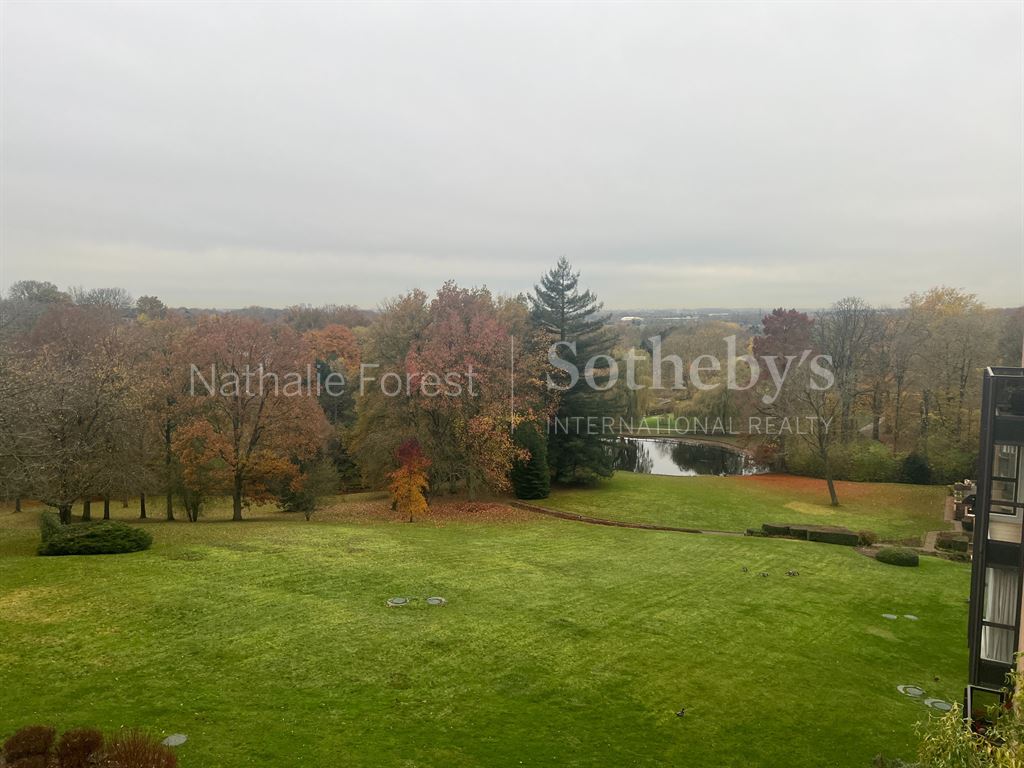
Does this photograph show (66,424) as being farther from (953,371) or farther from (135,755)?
(953,371)

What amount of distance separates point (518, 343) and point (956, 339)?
1036 inches

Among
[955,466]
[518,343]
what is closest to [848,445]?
[955,466]

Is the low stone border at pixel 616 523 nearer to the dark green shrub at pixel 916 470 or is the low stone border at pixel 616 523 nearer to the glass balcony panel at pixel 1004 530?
the glass balcony panel at pixel 1004 530

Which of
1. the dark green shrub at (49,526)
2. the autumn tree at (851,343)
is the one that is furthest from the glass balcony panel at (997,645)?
the autumn tree at (851,343)

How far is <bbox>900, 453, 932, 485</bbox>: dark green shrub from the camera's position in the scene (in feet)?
122

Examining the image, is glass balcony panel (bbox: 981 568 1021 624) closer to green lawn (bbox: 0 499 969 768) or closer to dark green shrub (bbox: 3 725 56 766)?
green lawn (bbox: 0 499 969 768)

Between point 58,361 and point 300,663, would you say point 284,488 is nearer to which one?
point 58,361

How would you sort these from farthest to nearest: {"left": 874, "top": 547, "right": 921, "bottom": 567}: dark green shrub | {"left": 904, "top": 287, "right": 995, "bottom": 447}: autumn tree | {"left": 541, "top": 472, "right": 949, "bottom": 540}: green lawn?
{"left": 904, "top": 287, "right": 995, "bottom": 447}: autumn tree, {"left": 541, "top": 472, "right": 949, "bottom": 540}: green lawn, {"left": 874, "top": 547, "right": 921, "bottom": 567}: dark green shrub

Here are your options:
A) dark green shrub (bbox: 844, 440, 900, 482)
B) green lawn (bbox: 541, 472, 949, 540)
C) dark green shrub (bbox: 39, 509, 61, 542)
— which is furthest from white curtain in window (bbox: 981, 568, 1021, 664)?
dark green shrub (bbox: 844, 440, 900, 482)

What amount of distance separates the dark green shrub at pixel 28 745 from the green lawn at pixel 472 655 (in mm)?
1455

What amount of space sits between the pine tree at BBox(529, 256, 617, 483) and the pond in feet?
34.2

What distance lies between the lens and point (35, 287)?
70.8 meters

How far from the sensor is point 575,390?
3825 cm

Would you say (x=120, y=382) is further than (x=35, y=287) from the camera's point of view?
No
